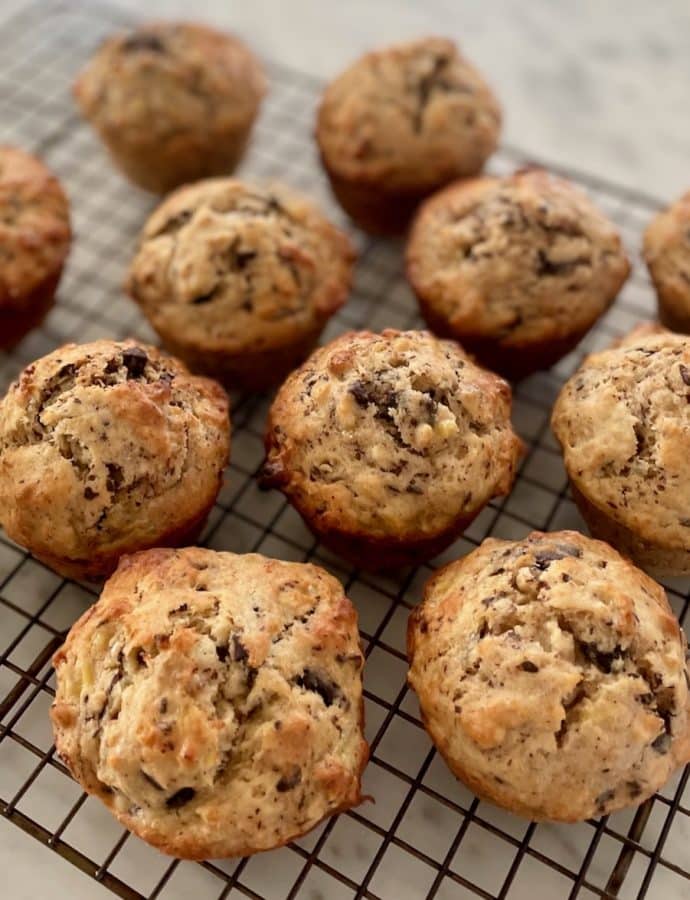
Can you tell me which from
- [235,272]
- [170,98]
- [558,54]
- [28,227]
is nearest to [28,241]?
[28,227]

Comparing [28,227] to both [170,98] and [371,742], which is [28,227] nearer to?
[170,98]

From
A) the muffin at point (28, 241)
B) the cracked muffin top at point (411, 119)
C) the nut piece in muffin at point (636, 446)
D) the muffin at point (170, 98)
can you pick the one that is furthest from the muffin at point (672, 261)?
the muffin at point (28, 241)

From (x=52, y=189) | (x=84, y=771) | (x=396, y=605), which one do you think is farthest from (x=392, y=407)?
(x=52, y=189)

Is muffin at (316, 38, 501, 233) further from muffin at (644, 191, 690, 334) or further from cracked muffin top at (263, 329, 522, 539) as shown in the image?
cracked muffin top at (263, 329, 522, 539)

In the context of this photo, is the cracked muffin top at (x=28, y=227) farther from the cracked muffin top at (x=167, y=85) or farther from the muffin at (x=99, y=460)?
the muffin at (x=99, y=460)

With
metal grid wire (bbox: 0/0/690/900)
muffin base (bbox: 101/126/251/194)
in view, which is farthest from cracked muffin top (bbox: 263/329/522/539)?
muffin base (bbox: 101/126/251/194)

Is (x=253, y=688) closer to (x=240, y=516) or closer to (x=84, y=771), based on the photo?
(x=84, y=771)
